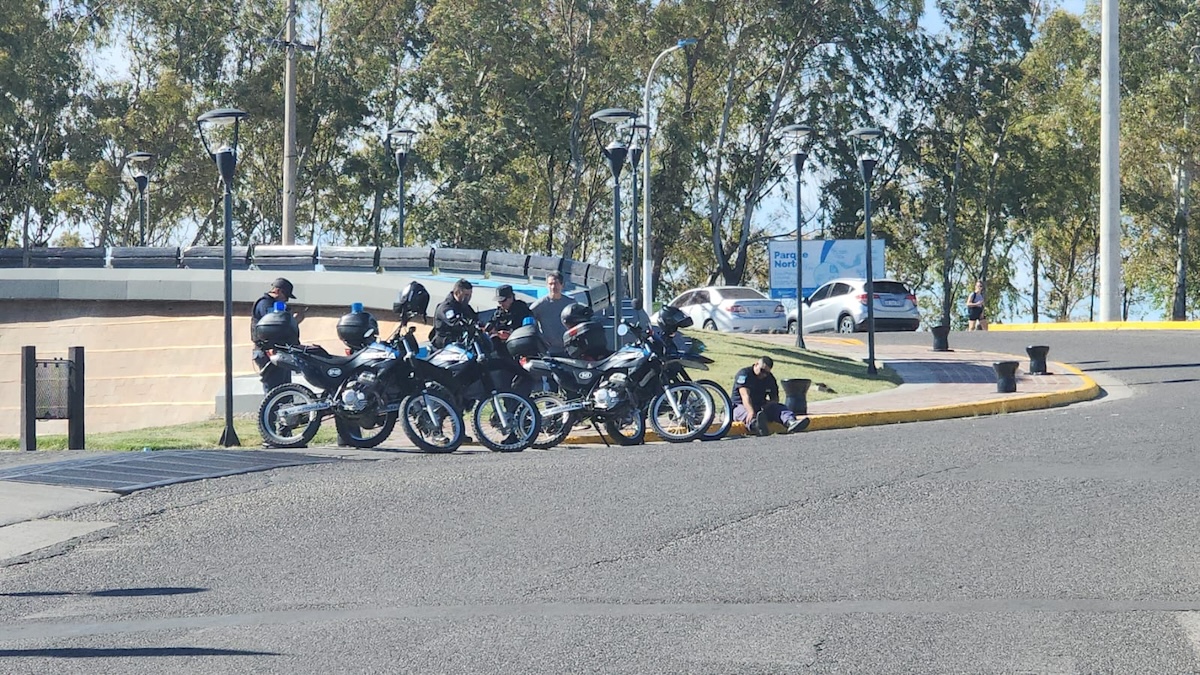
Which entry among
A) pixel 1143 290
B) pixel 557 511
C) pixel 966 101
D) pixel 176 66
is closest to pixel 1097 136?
pixel 966 101

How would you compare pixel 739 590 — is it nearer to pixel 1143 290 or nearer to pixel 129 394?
pixel 129 394

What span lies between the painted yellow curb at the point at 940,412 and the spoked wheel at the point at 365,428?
1.90 meters

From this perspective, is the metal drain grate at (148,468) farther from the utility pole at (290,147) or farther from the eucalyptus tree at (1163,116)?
the eucalyptus tree at (1163,116)

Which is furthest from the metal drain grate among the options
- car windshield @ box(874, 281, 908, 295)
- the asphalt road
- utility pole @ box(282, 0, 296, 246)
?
car windshield @ box(874, 281, 908, 295)

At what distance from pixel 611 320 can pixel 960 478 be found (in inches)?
422

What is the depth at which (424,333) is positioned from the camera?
22.9 m

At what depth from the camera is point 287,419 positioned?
15.6 metres

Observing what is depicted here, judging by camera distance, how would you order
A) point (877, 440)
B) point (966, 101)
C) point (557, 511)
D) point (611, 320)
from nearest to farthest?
point (557, 511) < point (877, 440) < point (611, 320) < point (966, 101)

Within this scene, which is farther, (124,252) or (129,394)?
(124,252)

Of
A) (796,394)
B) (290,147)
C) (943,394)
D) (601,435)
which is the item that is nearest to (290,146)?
(290,147)

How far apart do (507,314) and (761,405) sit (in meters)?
2.81

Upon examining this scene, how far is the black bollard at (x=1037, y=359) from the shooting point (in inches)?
922

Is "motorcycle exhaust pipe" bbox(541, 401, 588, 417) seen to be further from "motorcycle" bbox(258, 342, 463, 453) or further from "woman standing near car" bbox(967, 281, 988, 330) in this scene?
"woman standing near car" bbox(967, 281, 988, 330)

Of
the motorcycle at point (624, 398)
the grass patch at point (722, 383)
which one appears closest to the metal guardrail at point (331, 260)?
the grass patch at point (722, 383)
